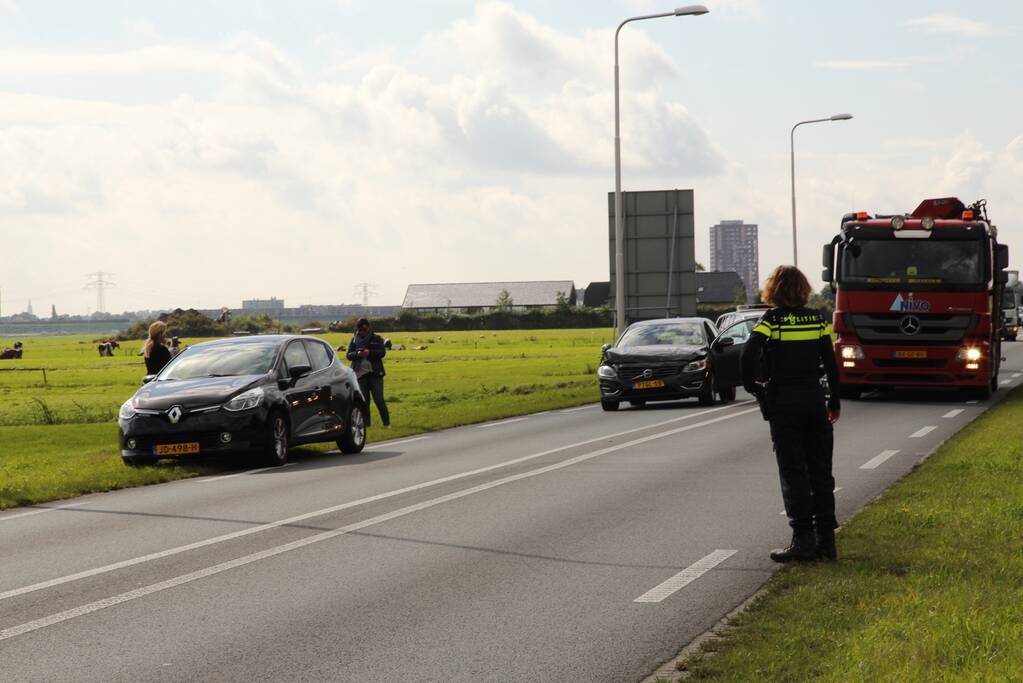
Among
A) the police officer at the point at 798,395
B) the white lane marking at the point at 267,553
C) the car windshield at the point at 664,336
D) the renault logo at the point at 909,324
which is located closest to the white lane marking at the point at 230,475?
the white lane marking at the point at 267,553

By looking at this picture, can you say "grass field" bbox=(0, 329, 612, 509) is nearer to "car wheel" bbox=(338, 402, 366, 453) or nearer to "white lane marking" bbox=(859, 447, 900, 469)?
"car wheel" bbox=(338, 402, 366, 453)

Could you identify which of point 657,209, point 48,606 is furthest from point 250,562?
point 657,209

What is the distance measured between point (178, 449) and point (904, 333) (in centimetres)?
1339

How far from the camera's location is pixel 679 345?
2531 cm

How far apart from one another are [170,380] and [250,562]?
8.18m

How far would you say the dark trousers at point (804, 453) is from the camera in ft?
27.2

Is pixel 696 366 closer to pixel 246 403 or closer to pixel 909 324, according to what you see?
pixel 909 324

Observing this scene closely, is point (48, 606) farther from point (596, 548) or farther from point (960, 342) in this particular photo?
point (960, 342)

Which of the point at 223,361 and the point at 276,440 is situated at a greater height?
the point at 223,361

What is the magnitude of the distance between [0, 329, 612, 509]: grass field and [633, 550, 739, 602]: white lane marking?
23.8 ft

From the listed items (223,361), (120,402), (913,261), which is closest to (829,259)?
(913,261)

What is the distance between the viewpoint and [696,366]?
24.9 m

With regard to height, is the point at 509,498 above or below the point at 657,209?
below

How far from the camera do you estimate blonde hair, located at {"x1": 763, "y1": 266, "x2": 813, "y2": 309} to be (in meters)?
8.28
